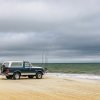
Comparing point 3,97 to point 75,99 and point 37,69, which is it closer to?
point 75,99

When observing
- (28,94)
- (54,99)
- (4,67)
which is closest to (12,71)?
(4,67)

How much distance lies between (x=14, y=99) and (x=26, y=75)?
17131 mm

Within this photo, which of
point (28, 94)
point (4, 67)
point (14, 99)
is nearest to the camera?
point (14, 99)

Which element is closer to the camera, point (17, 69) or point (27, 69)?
point (17, 69)

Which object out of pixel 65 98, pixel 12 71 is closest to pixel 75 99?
pixel 65 98

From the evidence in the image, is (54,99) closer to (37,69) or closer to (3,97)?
(3,97)

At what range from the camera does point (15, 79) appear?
36.2 m

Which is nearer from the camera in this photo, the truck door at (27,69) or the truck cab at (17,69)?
the truck cab at (17,69)

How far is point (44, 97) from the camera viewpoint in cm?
2106

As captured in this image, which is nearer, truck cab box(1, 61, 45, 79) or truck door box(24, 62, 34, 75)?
truck cab box(1, 61, 45, 79)

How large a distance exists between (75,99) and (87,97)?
1.14 meters

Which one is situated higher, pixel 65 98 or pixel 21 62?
pixel 21 62

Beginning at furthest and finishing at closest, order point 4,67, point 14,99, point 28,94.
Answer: point 4,67 < point 28,94 < point 14,99

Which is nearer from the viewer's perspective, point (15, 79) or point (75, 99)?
point (75, 99)
